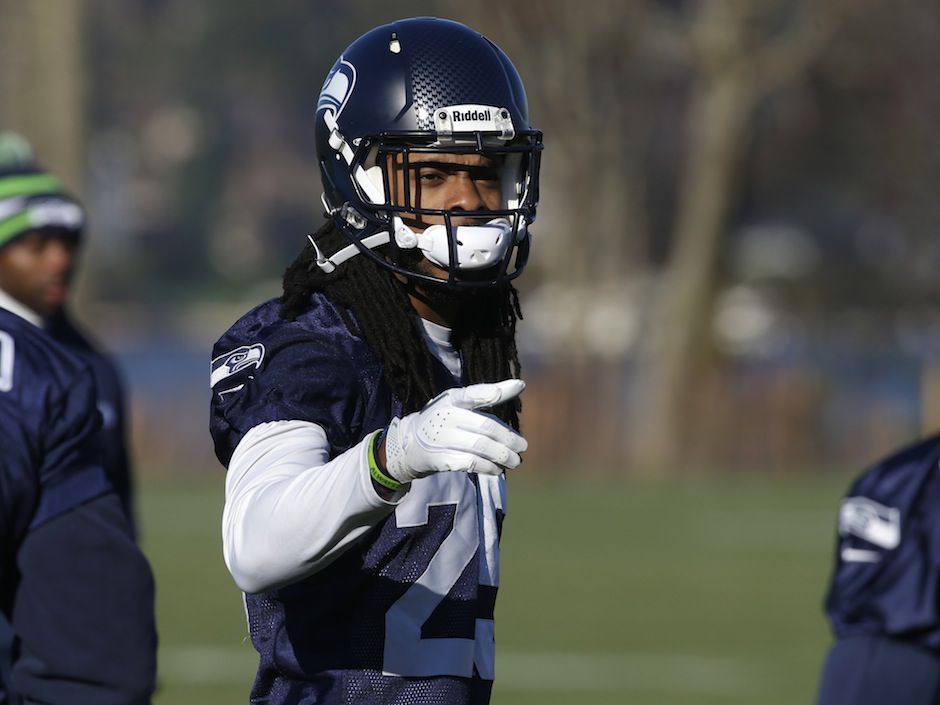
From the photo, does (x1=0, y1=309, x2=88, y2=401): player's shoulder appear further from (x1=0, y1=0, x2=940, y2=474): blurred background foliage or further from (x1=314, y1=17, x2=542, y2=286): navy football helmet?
(x1=0, y1=0, x2=940, y2=474): blurred background foliage

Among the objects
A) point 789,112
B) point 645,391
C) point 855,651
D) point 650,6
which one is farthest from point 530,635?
point 789,112

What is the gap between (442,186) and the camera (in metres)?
3.04

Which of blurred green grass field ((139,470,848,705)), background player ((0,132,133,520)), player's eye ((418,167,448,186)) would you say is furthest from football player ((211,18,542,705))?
blurred green grass field ((139,470,848,705))

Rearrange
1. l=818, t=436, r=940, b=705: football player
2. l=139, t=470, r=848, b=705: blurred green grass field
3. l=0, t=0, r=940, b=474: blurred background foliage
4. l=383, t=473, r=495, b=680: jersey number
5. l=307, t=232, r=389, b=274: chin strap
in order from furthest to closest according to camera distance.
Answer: l=0, t=0, r=940, b=474: blurred background foliage, l=139, t=470, r=848, b=705: blurred green grass field, l=818, t=436, r=940, b=705: football player, l=307, t=232, r=389, b=274: chin strap, l=383, t=473, r=495, b=680: jersey number

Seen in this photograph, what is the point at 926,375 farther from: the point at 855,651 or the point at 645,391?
the point at 855,651

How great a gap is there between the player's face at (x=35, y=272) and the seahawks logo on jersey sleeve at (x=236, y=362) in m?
3.34

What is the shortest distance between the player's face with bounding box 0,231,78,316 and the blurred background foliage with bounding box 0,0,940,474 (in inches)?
475

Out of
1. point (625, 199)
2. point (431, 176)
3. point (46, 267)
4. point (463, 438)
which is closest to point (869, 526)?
point (431, 176)

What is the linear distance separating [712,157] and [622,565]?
35.0 ft

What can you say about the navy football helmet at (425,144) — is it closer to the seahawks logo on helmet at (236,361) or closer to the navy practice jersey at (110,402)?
the seahawks logo on helmet at (236,361)

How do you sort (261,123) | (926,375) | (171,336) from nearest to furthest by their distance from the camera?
(926,375) → (171,336) → (261,123)

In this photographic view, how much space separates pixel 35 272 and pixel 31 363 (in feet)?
8.96

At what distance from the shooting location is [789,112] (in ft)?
116

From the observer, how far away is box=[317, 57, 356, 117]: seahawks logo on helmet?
3131 millimetres
